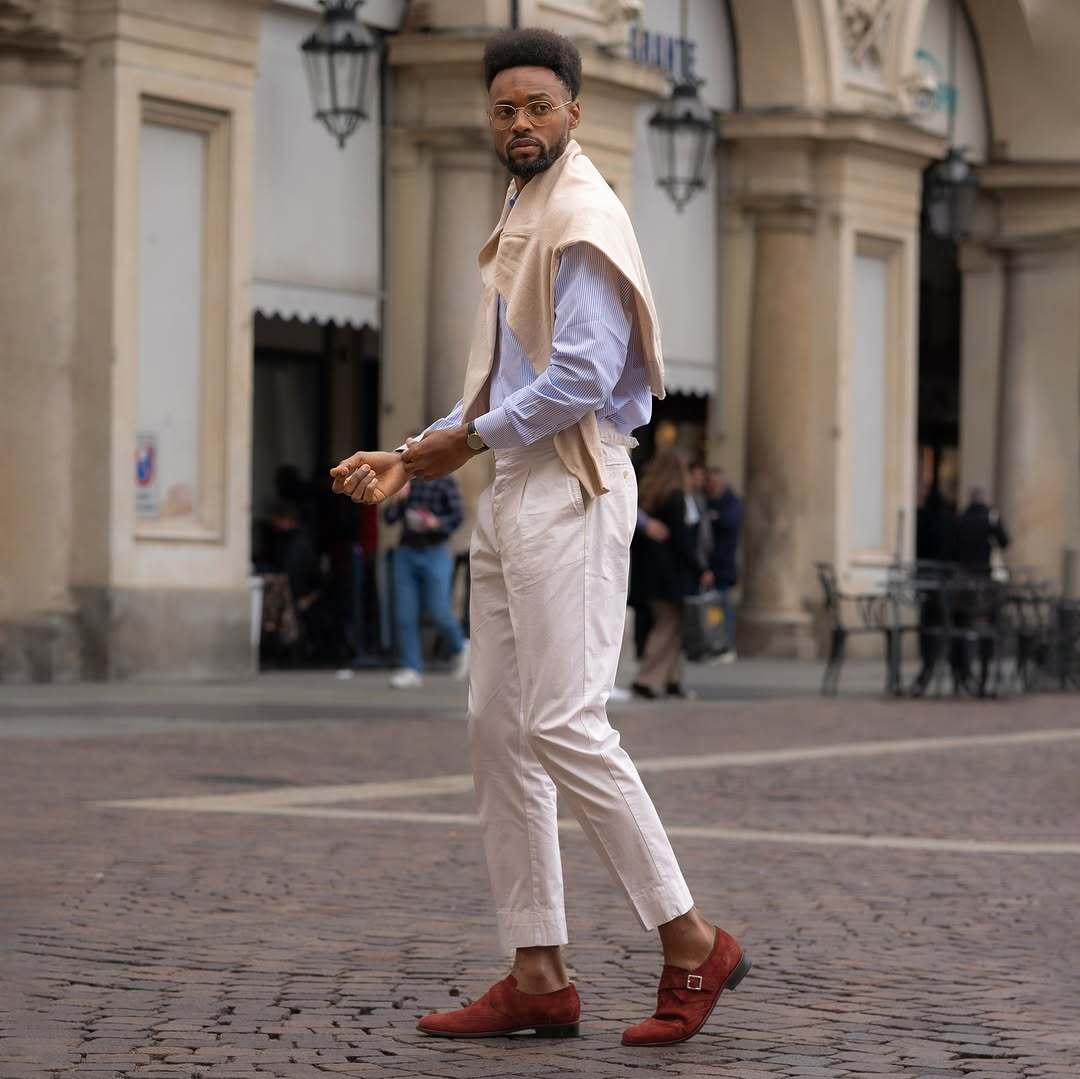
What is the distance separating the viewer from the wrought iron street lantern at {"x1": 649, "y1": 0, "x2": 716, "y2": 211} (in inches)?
789

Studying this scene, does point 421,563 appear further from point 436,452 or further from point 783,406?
point 436,452

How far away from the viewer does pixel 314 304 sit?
1845 cm

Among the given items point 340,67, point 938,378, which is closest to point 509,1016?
point 340,67

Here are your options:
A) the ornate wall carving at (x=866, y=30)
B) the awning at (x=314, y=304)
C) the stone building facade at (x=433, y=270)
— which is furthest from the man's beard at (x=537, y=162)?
the ornate wall carving at (x=866, y=30)

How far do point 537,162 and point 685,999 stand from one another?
1616mm

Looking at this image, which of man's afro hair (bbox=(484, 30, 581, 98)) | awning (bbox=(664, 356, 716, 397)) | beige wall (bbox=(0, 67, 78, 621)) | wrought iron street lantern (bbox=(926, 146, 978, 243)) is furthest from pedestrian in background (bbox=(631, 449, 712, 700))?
man's afro hair (bbox=(484, 30, 581, 98))

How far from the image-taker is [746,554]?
2294cm

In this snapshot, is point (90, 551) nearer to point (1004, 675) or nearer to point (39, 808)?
point (39, 808)

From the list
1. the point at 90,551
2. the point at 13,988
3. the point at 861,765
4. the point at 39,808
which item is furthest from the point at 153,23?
the point at 13,988

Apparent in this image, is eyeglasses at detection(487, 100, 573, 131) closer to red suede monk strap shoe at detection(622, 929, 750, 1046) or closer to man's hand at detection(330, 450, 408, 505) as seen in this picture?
man's hand at detection(330, 450, 408, 505)

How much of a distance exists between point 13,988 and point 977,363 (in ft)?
73.7

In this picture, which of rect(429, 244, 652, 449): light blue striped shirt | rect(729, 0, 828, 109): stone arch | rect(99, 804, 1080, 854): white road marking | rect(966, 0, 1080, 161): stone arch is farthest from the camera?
rect(966, 0, 1080, 161): stone arch

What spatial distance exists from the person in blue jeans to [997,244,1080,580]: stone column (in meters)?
11.7

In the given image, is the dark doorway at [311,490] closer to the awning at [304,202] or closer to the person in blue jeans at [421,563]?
the awning at [304,202]
